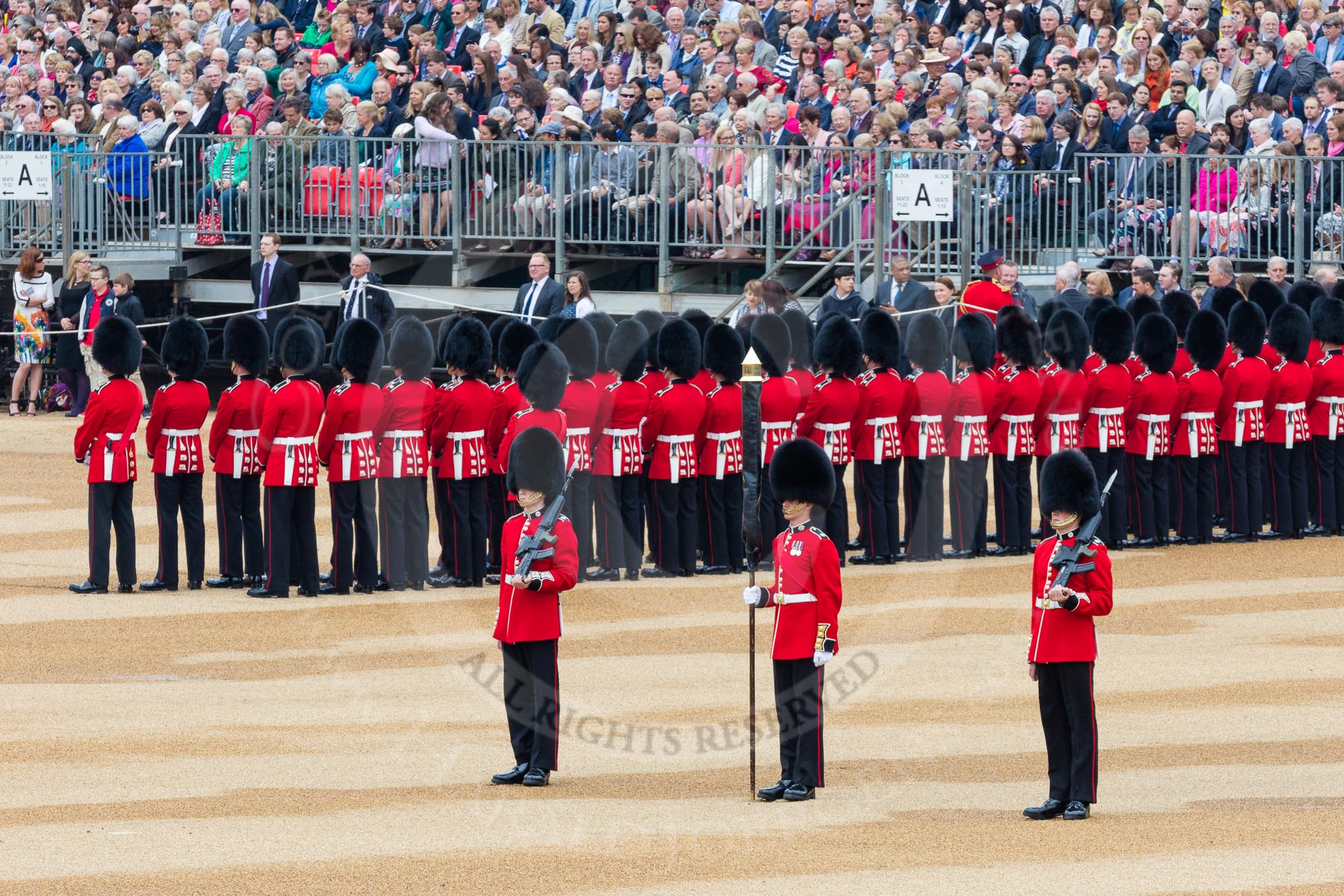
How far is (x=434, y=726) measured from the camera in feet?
31.0

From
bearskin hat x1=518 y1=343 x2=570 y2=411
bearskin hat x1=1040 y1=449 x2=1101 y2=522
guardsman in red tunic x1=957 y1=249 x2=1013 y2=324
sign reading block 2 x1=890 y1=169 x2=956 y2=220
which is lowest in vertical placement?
bearskin hat x1=1040 y1=449 x2=1101 y2=522

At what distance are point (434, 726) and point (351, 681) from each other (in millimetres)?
953

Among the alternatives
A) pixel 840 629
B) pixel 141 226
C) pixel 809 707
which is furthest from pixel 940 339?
pixel 141 226

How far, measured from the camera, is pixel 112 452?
12586 millimetres

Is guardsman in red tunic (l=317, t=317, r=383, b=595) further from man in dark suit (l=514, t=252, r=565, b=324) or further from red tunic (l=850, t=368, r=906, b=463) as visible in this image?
man in dark suit (l=514, t=252, r=565, b=324)

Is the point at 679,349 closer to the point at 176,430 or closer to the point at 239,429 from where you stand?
the point at 239,429

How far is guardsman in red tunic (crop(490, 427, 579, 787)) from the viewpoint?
335 inches

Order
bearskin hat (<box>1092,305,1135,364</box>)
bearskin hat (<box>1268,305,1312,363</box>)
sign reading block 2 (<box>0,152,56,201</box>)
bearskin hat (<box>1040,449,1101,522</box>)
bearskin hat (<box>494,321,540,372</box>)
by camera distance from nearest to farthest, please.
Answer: bearskin hat (<box>1040,449,1101,522</box>), bearskin hat (<box>494,321,540,372</box>), bearskin hat (<box>1092,305,1135,364</box>), bearskin hat (<box>1268,305,1312,363</box>), sign reading block 2 (<box>0,152,56,201</box>)

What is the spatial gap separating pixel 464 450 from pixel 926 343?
2.95 metres

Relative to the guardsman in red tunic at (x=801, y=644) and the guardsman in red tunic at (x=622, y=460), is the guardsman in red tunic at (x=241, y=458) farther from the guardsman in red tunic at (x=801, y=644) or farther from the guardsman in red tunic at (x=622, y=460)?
the guardsman in red tunic at (x=801, y=644)

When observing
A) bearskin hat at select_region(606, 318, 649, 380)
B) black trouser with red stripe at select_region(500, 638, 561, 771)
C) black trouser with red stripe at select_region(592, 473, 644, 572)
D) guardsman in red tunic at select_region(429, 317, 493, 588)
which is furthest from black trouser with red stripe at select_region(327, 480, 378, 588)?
black trouser with red stripe at select_region(500, 638, 561, 771)

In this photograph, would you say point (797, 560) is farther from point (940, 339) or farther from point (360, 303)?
point (360, 303)

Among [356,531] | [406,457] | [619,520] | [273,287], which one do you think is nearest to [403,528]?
[356,531]

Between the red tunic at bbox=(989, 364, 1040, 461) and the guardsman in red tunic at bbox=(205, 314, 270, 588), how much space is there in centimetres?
424
